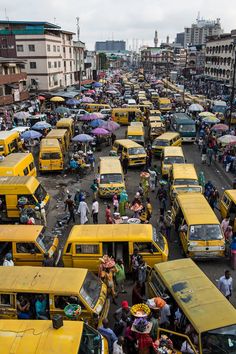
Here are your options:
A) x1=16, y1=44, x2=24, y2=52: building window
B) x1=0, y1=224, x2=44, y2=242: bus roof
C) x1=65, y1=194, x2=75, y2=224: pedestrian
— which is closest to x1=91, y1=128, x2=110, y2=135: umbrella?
x1=65, y1=194, x2=75, y2=224: pedestrian

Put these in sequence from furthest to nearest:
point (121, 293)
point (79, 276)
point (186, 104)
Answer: point (186, 104) → point (121, 293) → point (79, 276)

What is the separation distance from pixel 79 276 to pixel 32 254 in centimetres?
317

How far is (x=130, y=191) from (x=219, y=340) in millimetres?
13686

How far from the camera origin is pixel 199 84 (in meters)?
82.4

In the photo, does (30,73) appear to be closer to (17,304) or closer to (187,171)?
(187,171)

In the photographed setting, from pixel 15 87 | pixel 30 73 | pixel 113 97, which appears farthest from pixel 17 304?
pixel 113 97

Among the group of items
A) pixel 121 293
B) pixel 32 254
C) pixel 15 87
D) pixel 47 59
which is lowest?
pixel 121 293

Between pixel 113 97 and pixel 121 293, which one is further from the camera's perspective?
pixel 113 97

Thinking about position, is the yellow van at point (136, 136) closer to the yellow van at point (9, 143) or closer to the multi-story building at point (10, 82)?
the yellow van at point (9, 143)

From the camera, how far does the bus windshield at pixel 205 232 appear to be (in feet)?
42.9

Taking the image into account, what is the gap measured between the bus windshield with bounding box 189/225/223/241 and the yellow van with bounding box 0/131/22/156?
49.2 feet

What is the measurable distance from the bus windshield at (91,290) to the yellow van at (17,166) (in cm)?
924

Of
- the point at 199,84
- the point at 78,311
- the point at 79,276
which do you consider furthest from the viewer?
the point at 199,84

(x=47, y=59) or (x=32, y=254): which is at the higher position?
(x=47, y=59)
